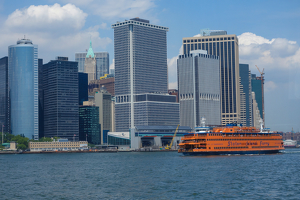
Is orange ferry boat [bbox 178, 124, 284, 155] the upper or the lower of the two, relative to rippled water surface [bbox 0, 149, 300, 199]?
upper

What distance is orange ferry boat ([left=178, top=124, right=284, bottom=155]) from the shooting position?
17112cm

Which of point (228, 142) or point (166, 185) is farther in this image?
point (228, 142)

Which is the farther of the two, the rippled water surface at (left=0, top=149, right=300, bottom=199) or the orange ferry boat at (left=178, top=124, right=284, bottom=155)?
the orange ferry boat at (left=178, top=124, right=284, bottom=155)

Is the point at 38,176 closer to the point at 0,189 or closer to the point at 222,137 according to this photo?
the point at 0,189

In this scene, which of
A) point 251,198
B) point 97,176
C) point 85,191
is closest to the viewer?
point 251,198

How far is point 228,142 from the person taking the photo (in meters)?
174

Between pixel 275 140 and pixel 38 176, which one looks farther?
pixel 275 140

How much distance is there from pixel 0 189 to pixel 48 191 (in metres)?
10.9

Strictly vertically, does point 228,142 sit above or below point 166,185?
above

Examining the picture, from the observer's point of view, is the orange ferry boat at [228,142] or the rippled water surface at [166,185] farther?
the orange ferry boat at [228,142]

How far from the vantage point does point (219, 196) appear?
73000mm

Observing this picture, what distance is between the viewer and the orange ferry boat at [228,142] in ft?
561

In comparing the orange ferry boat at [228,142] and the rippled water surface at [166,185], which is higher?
the orange ferry boat at [228,142]

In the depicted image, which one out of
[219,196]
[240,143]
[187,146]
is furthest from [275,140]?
[219,196]
